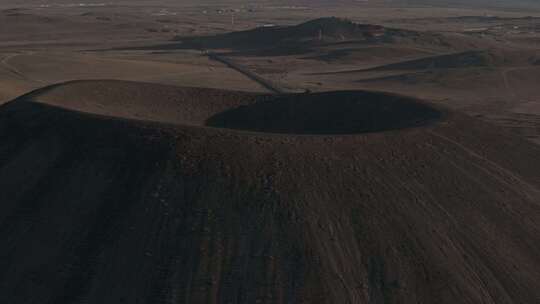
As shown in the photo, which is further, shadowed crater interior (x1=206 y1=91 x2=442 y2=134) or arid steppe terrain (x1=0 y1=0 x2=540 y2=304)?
shadowed crater interior (x1=206 y1=91 x2=442 y2=134)

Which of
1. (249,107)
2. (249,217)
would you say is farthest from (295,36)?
(249,217)

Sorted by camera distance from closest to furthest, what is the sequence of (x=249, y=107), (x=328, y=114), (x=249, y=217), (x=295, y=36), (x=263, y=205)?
(x=249, y=217), (x=263, y=205), (x=328, y=114), (x=249, y=107), (x=295, y=36)

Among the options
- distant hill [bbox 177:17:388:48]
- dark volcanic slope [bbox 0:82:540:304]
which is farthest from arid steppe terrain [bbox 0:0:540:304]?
distant hill [bbox 177:17:388:48]

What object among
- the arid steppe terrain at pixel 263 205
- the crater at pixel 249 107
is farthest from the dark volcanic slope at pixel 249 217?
the crater at pixel 249 107

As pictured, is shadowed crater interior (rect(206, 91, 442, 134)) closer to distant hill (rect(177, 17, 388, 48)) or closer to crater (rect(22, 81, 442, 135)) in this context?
crater (rect(22, 81, 442, 135))

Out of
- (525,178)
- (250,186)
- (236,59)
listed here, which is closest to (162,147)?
(250,186)

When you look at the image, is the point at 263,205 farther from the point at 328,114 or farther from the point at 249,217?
the point at 328,114

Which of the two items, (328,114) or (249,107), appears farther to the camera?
A: (249,107)
